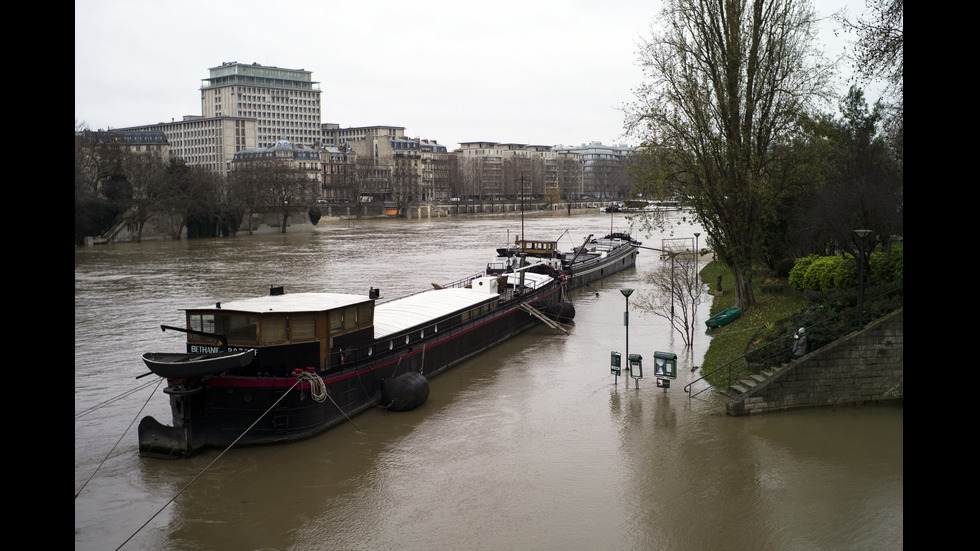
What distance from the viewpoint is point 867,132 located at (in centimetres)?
5453

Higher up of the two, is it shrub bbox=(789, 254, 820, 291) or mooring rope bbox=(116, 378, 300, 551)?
shrub bbox=(789, 254, 820, 291)

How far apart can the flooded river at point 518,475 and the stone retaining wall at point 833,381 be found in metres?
0.47

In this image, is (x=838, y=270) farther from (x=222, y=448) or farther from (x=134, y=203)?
(x=134, y=203)

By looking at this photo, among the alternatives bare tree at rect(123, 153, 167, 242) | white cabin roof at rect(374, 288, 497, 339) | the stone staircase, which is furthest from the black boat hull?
bare tree at rect(123, 153, 167, 242)

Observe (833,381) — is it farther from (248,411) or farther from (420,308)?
(248,411)

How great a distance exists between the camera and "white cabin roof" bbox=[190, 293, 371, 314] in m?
19.8

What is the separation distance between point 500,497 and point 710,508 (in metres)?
4.09

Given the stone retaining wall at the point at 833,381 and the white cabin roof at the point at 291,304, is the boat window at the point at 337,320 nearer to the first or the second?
the white cabin roof at the point at 291,304

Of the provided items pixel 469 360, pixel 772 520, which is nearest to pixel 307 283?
pixel 469 360

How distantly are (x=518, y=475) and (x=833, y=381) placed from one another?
9.00m

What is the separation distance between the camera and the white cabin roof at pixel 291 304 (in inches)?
778

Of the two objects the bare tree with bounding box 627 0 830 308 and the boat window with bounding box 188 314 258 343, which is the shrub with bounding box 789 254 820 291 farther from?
the boat window with bounding box 188 314 258 343

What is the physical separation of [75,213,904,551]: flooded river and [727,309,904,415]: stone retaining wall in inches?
18.3

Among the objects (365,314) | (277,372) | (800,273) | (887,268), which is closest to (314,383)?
(277,372)
